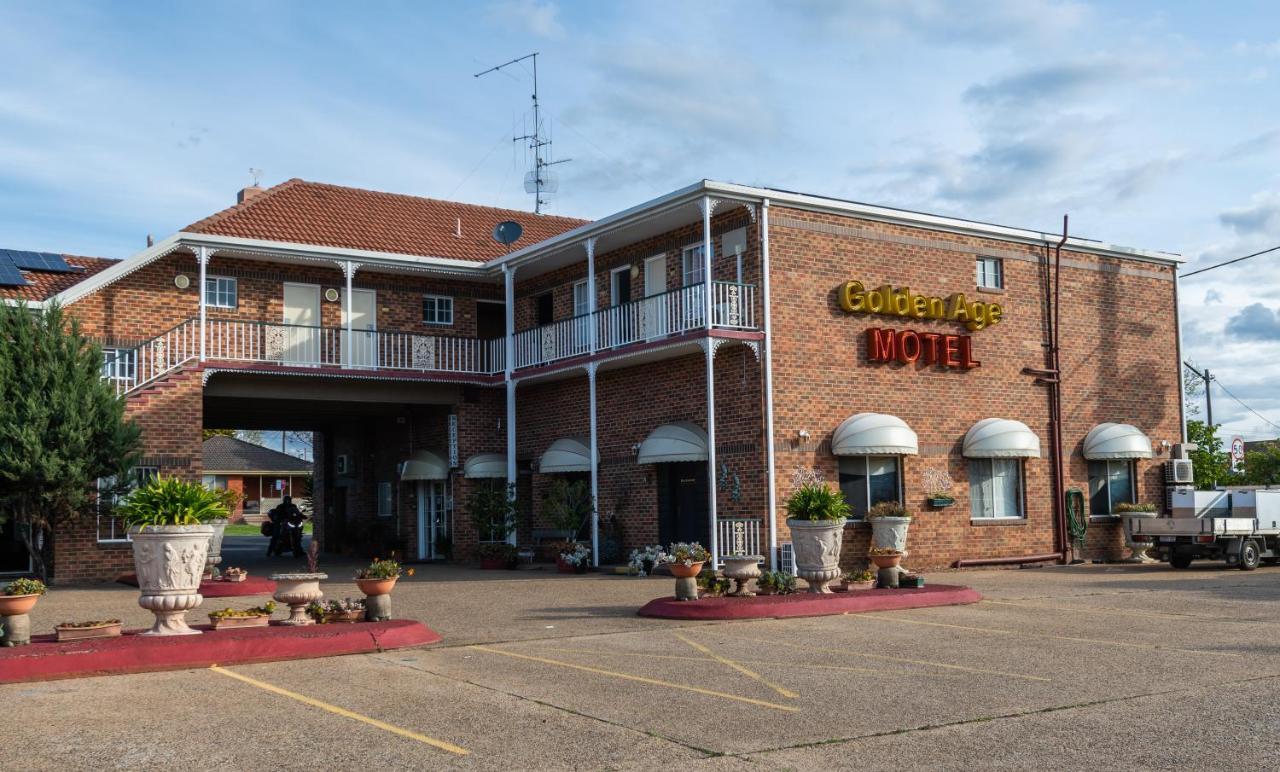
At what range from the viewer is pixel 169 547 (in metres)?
12.2

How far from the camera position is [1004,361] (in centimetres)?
2445

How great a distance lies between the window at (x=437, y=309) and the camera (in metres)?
27.6

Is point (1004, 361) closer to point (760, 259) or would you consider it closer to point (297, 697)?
point (760, 259)

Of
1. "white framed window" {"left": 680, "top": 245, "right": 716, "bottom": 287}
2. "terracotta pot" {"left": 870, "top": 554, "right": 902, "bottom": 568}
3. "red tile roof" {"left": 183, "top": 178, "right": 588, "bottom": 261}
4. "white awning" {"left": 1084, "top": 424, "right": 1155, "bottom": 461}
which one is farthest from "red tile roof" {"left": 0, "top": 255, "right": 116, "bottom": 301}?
"white awning" {"left": 1084, "top": 424, "right": 1155, "bottom": 461}

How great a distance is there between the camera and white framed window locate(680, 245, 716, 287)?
23.1 meters

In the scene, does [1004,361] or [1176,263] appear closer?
[1004,361]

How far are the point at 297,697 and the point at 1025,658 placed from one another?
250 inches

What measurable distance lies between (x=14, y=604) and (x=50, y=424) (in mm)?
9706

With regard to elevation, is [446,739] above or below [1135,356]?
below

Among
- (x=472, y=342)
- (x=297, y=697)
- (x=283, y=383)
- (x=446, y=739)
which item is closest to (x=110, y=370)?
(x=283, y=383)

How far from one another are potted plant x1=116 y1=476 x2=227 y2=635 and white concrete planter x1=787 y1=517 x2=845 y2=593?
7.68 meters

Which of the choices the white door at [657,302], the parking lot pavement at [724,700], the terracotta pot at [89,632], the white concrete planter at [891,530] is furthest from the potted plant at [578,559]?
the terracotta pot at [89,632]

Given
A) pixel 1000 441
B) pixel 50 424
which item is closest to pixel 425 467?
pixel 50 424

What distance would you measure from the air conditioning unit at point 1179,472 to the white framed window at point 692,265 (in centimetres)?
1128
